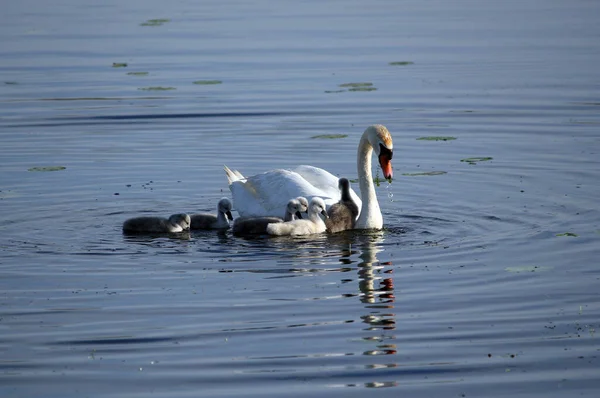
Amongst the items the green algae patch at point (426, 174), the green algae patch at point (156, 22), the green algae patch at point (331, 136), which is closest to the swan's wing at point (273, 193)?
the green algae patch at point (426, 174)

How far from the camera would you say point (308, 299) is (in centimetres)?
1057

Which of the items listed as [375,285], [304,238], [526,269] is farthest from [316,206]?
[526,269]

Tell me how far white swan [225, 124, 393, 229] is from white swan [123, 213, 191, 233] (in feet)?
4.20

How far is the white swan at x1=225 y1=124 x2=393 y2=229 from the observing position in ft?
45.2

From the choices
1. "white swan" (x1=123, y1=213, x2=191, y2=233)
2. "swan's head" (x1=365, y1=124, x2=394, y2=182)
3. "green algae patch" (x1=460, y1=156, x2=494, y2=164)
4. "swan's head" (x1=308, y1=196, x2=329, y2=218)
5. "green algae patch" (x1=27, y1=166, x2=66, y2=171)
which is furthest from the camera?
"green algae patch" (x1=460, y1=156, x2=494, y2=164)

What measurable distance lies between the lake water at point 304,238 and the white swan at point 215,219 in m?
0.52

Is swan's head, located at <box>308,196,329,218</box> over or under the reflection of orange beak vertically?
under

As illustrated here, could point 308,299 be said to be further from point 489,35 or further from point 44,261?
point 489,35

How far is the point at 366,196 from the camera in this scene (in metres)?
13.9

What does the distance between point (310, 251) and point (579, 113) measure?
28.4ft

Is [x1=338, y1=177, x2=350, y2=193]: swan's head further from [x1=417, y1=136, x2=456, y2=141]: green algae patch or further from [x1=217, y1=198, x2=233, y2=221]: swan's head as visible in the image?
[x1=417, y1=136, x2=456, y2=141]: green algae patch

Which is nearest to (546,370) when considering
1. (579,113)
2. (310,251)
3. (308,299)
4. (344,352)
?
(344,352)

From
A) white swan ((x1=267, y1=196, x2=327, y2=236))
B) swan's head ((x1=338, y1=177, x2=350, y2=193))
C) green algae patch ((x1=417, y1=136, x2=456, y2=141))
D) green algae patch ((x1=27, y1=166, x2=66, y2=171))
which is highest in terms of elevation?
green algae patch ((x1=417, y1=136, x2=456, y2=141))

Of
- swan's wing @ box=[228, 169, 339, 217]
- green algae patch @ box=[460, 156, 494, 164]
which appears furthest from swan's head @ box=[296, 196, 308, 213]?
green algae patch @ box=[460, 156, 494, 164]
